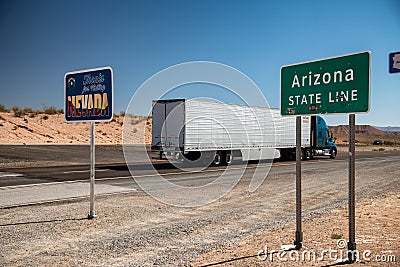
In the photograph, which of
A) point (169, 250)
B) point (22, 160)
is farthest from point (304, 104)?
point (22, 160)

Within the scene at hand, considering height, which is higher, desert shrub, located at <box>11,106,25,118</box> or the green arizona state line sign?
desert shrub, located at <box>11,106,25,118</box>

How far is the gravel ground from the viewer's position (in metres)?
6.08

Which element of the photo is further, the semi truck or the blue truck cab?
the blue truck cab

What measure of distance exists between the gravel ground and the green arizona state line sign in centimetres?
227

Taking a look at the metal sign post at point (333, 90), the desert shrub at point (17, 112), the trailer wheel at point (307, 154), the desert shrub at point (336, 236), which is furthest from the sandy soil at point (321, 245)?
the desert shrub at point (17, 112)

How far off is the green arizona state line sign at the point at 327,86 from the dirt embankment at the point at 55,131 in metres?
36.6

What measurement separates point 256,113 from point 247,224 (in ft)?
64.6

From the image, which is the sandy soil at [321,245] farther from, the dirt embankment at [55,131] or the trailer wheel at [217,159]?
the dirt embankment at [55,131]

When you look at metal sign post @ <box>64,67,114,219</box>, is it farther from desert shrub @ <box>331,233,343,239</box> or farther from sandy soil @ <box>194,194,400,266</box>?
desert shrub @ <box>331,233,343,239</box>

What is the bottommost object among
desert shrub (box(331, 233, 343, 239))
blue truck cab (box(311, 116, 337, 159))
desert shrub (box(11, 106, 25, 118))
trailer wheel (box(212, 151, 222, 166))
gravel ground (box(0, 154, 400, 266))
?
gravel ground (box(0, 154, 400, 266))

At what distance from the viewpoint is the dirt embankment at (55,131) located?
1855 inches

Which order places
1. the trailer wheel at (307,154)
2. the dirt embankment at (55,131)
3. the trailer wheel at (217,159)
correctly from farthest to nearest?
the dirt embankment at (55,131), the trailer wheel at (307,154), the trailer wheel at (217,159)

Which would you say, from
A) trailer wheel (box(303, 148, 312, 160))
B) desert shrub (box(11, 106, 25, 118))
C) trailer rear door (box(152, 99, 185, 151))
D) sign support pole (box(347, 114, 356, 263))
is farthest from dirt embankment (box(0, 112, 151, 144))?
sign support pole (box(347, 114, 356, 263))

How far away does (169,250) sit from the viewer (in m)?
6.41
